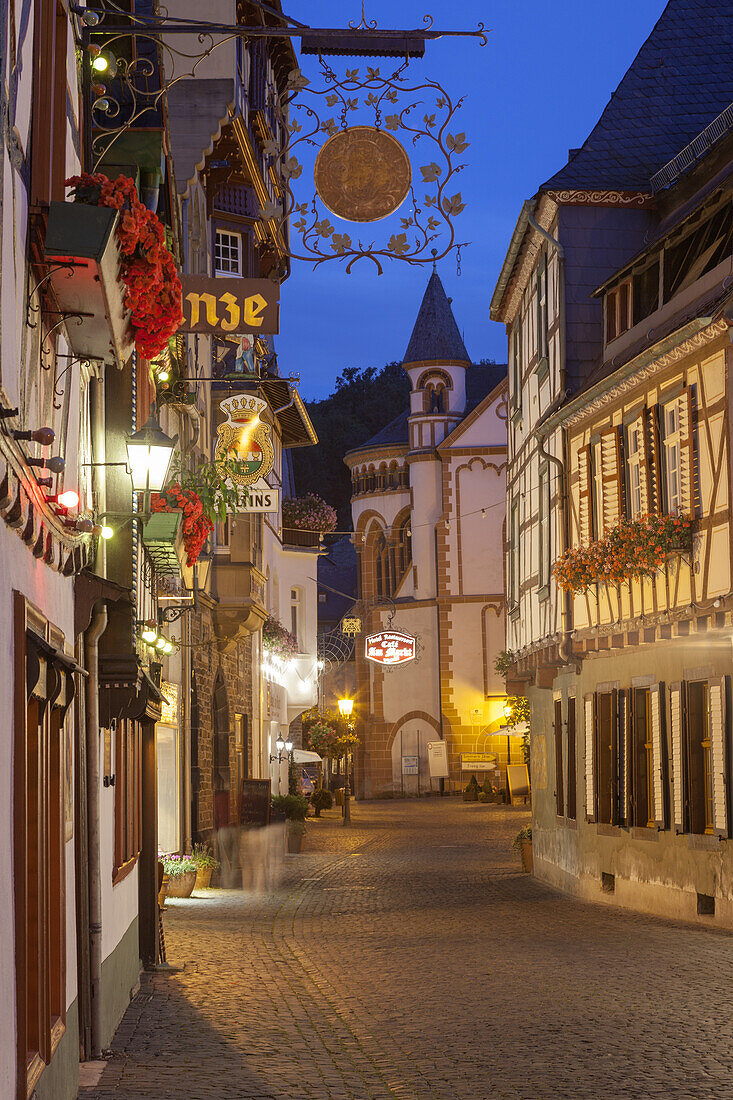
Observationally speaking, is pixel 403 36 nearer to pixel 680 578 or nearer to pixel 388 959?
pixel 388 959

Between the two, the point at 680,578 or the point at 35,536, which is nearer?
the point at 35,536

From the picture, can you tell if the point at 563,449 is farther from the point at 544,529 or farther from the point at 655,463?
the point at 655,463

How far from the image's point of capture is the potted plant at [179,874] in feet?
60.3

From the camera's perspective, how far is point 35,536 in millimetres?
5938

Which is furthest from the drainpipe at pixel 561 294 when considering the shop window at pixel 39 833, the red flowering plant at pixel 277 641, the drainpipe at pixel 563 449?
the shop window at pixel 39 833

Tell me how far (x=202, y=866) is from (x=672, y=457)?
8302 millimetres

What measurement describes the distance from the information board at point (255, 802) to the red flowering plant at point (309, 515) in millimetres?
11668

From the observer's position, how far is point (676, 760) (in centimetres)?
1599

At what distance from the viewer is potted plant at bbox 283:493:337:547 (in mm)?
37625

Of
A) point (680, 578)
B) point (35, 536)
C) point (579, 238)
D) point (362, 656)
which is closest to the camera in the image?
point (35, 536)

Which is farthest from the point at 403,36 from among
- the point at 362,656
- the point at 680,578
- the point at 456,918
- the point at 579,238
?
the point at 362,656

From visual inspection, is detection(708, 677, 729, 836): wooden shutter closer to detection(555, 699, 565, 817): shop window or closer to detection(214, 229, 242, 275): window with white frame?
detection(555, 699, 565, 817): shop window

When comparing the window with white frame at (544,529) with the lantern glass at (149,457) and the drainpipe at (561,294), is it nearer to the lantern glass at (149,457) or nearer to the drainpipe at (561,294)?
the drainpipe at (561,294)

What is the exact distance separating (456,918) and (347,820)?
65.5ft
